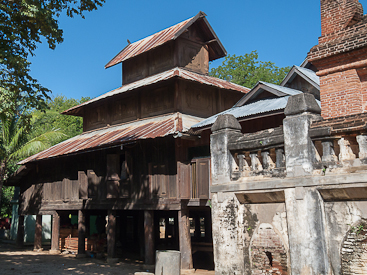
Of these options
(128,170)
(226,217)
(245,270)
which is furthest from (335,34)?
(128,170)

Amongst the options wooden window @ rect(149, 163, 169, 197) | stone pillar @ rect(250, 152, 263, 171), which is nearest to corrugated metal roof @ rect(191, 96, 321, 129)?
wooden window @ rect(149, 163, 169, 197)

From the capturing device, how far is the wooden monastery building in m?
14.7

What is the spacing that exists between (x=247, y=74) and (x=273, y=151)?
3405 centimetres

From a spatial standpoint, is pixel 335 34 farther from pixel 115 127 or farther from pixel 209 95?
pixel 115 127

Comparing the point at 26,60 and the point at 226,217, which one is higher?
the point at 26,60

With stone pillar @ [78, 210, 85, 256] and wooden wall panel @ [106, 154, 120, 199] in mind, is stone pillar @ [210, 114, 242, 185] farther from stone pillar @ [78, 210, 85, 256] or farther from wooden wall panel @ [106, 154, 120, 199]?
stone pillar @ [78, 210, 85, 256]

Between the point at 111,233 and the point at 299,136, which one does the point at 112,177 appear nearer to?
the point at 111,233

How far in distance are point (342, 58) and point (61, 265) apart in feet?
46.0

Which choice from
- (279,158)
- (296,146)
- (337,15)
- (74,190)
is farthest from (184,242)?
(337,15)

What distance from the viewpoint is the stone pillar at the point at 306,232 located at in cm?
646

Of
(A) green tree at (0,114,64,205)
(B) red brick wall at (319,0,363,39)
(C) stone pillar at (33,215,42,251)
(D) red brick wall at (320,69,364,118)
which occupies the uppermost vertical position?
(B) red brick wall at (319,0,363,39)

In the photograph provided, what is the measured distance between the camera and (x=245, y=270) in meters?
7.62

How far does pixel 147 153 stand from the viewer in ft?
52.6

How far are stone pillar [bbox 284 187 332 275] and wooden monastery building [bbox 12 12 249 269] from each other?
22.4ft
